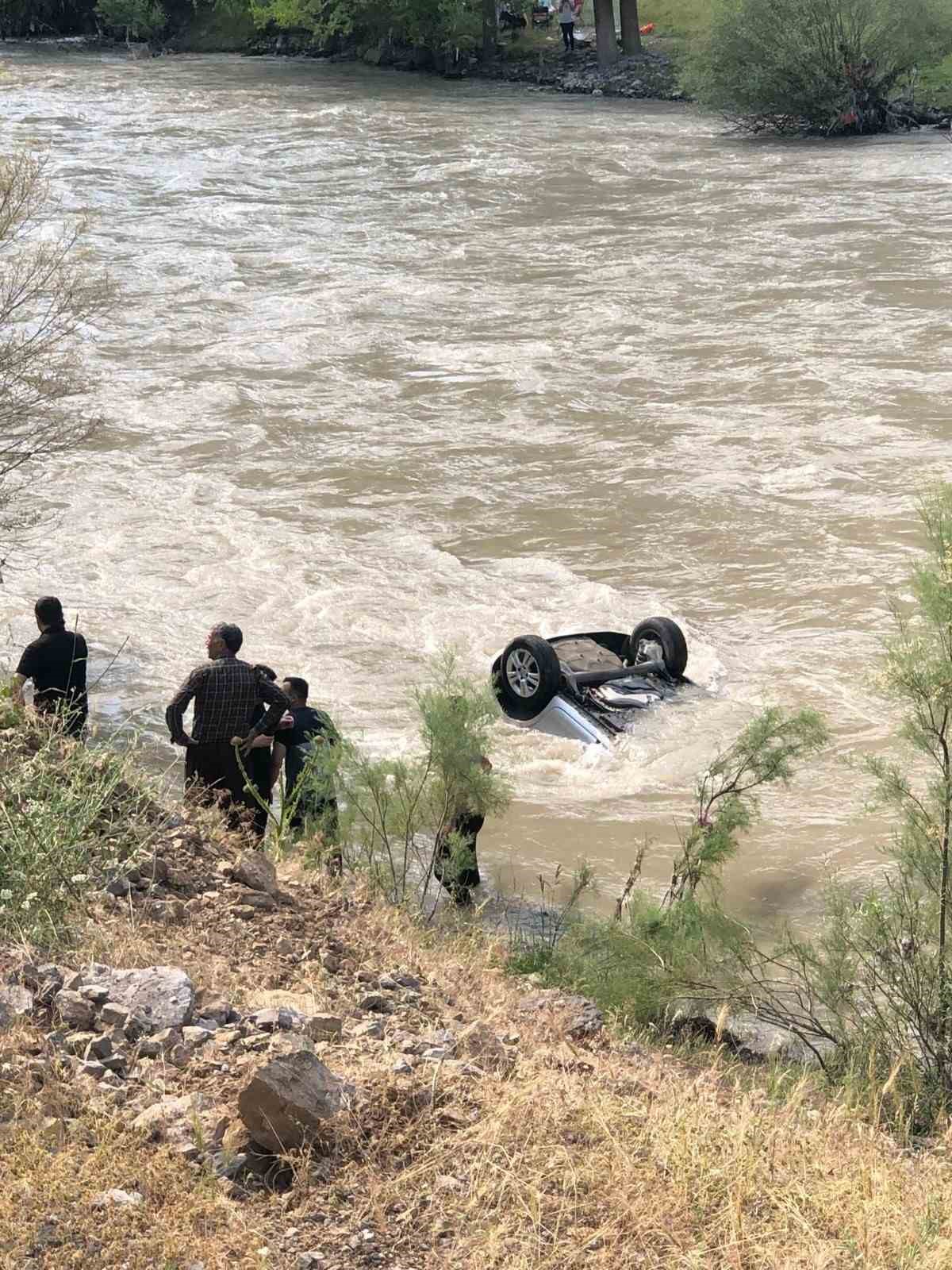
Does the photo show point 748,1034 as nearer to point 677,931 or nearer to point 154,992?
point 677,931

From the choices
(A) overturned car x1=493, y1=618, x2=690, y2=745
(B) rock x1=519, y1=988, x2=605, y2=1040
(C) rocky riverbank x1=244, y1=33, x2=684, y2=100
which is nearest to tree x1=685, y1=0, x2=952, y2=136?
(C) rocky riverbank x1=244, y1=33, x2=684, y2=100

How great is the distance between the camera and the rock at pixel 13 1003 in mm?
5164

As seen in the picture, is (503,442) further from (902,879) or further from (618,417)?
(902,879)

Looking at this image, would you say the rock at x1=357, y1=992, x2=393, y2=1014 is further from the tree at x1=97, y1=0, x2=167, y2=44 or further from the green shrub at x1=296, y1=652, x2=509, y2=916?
the tree at x1=97, y1=0, x2=167, y2=44

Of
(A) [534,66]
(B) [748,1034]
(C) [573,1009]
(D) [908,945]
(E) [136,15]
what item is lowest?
(B) [748,1034]

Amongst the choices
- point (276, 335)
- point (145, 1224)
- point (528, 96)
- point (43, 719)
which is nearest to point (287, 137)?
point (528, 96)

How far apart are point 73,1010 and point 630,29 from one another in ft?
168

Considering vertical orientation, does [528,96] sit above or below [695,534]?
above

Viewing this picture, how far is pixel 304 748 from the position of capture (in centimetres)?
881

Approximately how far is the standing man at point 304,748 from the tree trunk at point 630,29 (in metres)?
46.8

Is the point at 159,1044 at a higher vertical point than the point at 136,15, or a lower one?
lower

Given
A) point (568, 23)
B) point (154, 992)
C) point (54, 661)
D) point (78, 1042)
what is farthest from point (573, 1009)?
point (568, 23)

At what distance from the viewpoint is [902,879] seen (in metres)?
7.12

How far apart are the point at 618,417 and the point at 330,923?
1428 cm
